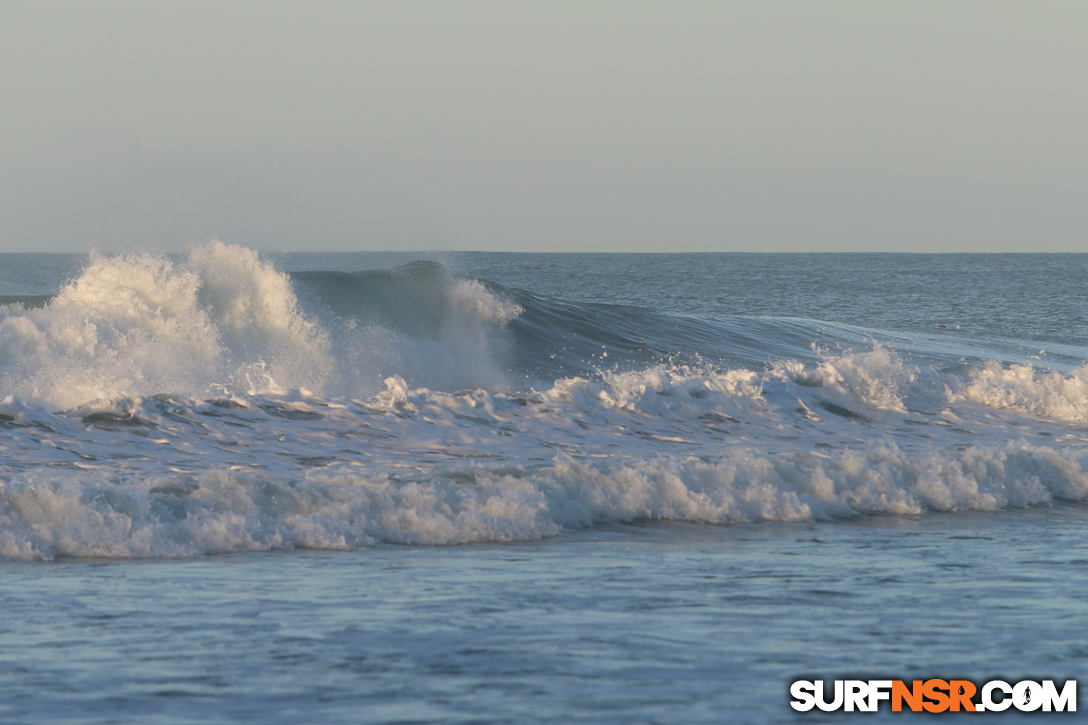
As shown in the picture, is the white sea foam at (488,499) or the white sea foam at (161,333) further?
the white sea foam at (161,333)

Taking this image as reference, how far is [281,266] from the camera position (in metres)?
17.3

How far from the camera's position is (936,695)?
15.3 ft

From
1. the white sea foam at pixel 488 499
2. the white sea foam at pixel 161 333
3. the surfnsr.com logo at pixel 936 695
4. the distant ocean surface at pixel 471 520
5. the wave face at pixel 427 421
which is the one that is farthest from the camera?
the white sea foam at pixel 161 333

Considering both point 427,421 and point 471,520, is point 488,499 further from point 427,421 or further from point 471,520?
point 427,421

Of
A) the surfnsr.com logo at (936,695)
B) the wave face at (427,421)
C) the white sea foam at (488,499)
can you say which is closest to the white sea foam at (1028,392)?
the wave face at (427,421)

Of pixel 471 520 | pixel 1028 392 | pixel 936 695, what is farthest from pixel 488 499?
pixel 1028 392

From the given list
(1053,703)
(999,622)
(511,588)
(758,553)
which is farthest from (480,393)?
(1053,703)

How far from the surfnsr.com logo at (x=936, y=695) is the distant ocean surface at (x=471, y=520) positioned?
0.09 meters

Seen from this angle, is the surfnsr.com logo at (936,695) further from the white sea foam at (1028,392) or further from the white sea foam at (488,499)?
the white sea foam at (1028,392)

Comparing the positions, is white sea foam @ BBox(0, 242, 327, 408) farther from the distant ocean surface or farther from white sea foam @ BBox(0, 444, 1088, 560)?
white sea foam @ BBox(0, 444, 1088, 560)

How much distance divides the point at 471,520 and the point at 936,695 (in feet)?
12.5

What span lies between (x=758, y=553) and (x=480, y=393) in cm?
510

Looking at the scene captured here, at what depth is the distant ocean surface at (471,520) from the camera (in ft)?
16.0

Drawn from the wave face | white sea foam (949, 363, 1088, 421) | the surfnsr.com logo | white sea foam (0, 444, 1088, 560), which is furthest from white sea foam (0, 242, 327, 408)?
the surfnsr.com logo
